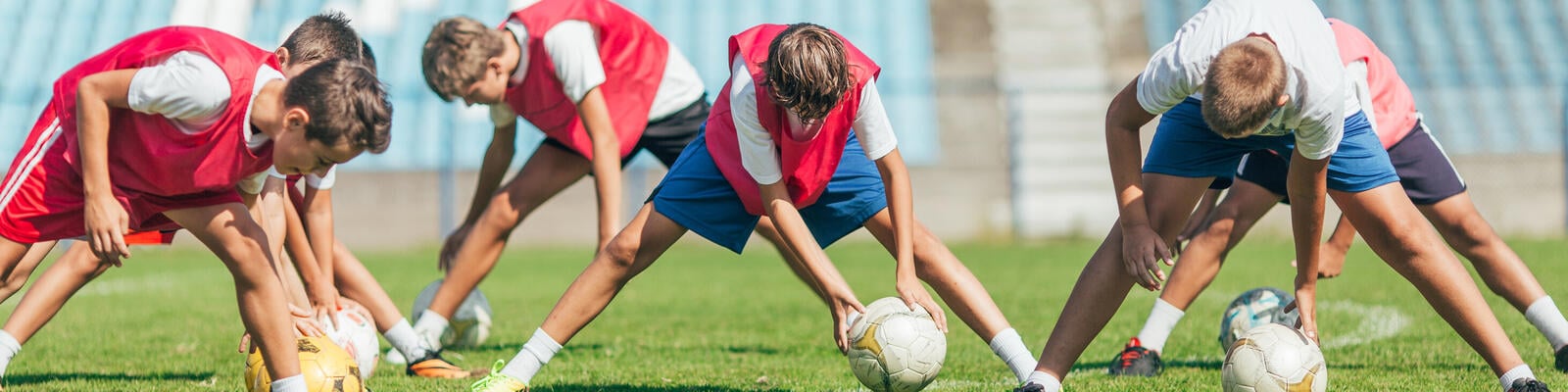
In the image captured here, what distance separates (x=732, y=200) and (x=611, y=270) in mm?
462

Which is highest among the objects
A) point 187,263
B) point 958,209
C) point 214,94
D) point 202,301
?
point 214,94

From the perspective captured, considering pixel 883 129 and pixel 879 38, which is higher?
pixel 883 129

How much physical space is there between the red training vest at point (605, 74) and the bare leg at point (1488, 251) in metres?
3.23

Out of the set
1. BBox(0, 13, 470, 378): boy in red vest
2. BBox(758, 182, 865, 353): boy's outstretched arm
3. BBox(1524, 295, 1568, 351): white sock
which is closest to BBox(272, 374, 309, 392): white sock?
Answer: BBox(0, 13, 470, 378): boy in red vest

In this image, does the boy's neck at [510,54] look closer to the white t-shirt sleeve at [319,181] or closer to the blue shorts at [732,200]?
the white t-shirt sleeve at [319,181]

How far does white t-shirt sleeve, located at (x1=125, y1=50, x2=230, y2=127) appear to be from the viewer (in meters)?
3.83

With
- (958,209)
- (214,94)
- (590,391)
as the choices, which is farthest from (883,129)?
(958,209)

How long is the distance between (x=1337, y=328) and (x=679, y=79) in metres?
3.45

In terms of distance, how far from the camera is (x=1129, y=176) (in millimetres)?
4246

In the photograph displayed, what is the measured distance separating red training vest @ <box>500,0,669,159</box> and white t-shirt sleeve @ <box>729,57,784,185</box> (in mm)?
1680

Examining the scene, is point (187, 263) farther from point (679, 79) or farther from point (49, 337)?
point (679, 79)

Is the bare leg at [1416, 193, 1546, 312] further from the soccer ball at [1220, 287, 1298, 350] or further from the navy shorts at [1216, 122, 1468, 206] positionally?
the soccer ball at [1220, 287, 1298, 350]

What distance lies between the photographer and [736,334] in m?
7.34

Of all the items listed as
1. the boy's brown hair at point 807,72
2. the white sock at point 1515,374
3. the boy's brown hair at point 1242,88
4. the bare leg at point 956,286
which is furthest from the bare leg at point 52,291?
the white sock at point 1515,374
